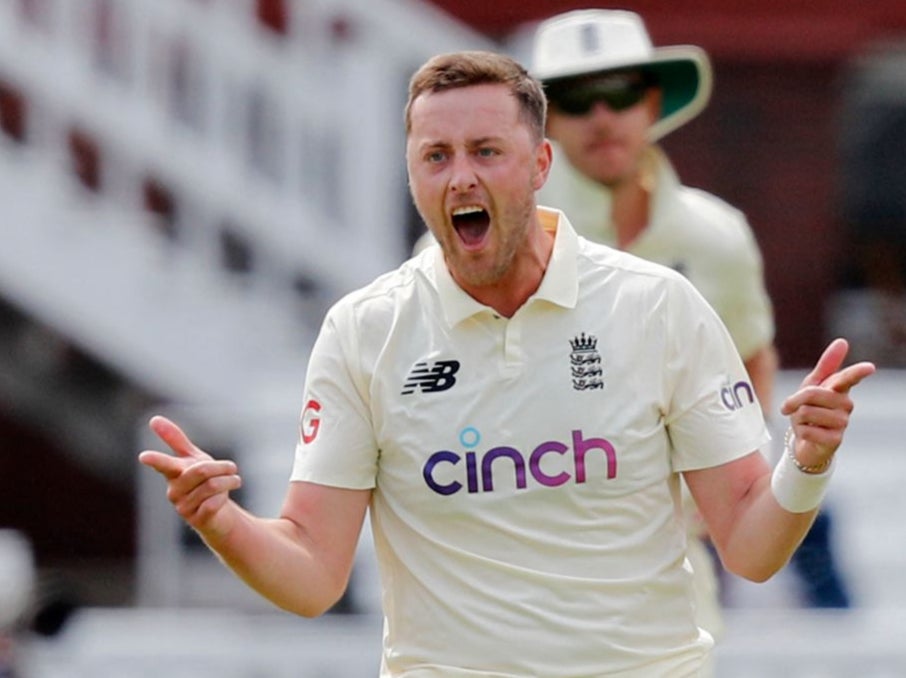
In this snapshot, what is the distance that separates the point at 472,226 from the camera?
4.29 metres

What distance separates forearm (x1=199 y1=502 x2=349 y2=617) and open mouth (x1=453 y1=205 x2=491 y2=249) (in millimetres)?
568

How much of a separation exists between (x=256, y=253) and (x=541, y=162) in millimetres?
6219

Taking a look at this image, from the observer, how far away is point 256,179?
Answer: 10.4m

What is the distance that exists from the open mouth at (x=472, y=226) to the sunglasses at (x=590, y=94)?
175cm

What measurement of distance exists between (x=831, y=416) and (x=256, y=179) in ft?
21.7

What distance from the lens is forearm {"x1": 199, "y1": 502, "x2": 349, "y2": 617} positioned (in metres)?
4.16

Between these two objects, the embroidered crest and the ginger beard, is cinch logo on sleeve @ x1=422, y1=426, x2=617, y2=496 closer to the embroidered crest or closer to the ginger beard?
the embroidered crest

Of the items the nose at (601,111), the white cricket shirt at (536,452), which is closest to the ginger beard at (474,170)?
the white cricket shirt at (536,452)

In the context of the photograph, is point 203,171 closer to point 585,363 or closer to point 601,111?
point 601,111

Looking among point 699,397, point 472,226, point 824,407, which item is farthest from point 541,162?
point 824,407

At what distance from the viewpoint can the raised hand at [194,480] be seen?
13.2 ft

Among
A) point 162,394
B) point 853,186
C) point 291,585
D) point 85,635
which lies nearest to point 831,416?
point 291,585

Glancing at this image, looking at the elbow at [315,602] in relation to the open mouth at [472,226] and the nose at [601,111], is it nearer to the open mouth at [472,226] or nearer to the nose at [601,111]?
the open mouth at [472,226]

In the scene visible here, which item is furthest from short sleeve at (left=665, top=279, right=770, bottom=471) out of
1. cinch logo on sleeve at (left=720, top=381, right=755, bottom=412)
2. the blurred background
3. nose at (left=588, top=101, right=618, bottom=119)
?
the blurred background
